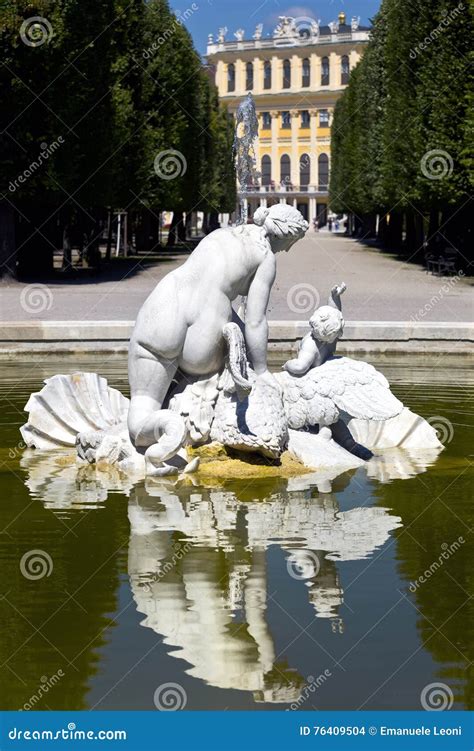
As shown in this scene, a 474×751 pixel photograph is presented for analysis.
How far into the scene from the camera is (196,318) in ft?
24.9

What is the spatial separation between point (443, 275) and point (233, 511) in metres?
22.7

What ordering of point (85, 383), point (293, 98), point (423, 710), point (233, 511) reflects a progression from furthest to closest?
point (293, 98) < point (85, 383) < point (233, 511) < point (423, 710)

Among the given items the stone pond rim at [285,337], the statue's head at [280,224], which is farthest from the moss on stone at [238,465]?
the stone pond rim at [285,337]

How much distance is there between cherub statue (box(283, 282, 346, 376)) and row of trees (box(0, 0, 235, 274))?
50.4 ft

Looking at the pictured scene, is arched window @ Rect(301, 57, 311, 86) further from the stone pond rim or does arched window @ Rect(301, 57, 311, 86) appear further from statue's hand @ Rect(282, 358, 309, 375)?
statue's hand @ Rect(282, 358, 309, 375)

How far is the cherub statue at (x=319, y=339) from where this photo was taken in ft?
26.5

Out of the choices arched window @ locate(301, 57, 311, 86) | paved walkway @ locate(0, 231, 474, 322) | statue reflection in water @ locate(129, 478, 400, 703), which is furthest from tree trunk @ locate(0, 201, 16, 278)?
arched window @ locate(301, 57, 311, 86)

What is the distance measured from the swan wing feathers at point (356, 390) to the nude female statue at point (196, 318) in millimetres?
478

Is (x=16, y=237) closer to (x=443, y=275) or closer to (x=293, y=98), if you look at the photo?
(x=443, y=275)

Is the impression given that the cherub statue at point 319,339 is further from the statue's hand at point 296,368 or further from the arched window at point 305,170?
the arched window at point 305,170

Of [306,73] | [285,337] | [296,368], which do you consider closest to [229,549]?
[296,368]

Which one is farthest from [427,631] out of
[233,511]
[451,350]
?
[451,350]

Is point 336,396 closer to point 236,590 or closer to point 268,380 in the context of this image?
point 268,380

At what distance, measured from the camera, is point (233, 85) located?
108 metres
